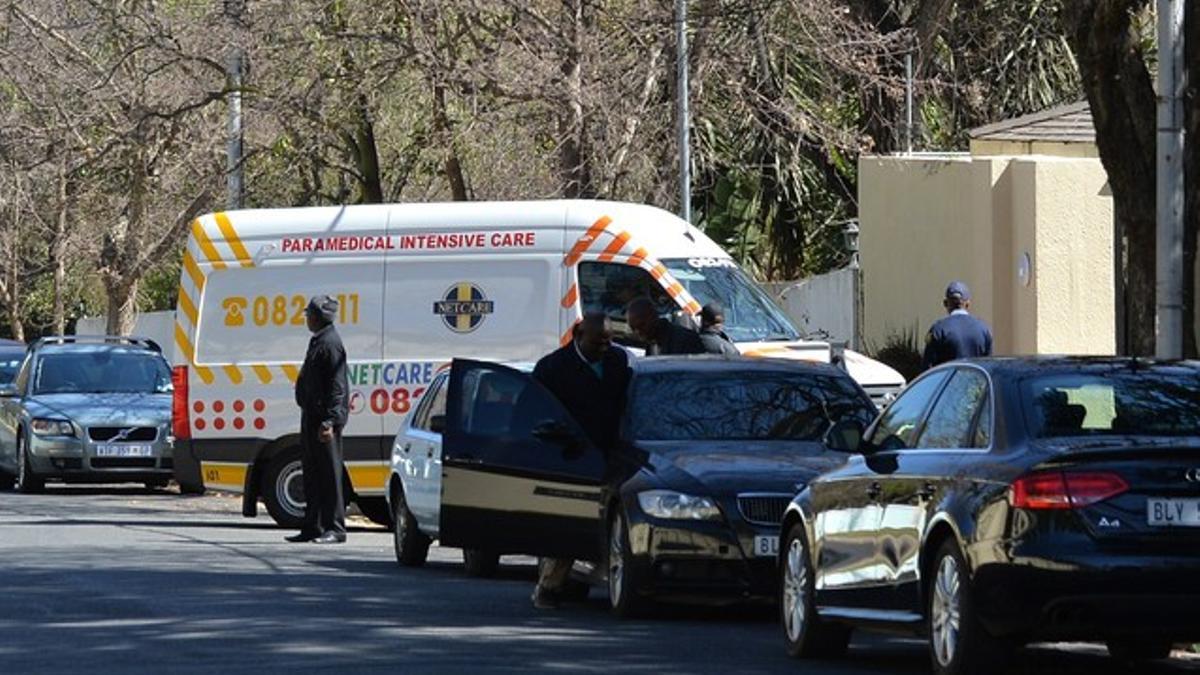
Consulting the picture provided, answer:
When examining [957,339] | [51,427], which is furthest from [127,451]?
[957,339]

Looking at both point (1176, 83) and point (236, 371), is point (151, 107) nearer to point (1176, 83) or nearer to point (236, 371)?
point (236, 371)

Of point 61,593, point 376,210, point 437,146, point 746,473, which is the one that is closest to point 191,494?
point 437,146

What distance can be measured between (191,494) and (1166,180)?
16.4m

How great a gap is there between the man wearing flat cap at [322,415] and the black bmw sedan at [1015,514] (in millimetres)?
8174

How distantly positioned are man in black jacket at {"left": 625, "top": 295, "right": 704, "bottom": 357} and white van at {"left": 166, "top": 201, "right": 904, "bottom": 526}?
265 cm

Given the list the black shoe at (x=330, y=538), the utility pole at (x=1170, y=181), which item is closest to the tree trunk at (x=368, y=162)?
the black shoe at (x=330, y=538)

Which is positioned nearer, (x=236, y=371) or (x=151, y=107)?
(x=236, y=371)

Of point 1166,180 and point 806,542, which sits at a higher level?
point 1166,180

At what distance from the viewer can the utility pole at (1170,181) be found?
46.9ft

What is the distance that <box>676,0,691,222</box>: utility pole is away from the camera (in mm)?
25469

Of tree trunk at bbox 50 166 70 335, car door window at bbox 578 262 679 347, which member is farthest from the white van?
tree trunk at bbox 50 166 70 335

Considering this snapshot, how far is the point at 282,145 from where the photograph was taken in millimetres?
32781

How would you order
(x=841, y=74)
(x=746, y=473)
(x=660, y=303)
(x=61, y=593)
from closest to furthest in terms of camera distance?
(x=746, y=473)
(x=61, y=593)
(x=660, y=303)
(x=841, y=74)

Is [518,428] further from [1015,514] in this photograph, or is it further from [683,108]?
[683,108]
